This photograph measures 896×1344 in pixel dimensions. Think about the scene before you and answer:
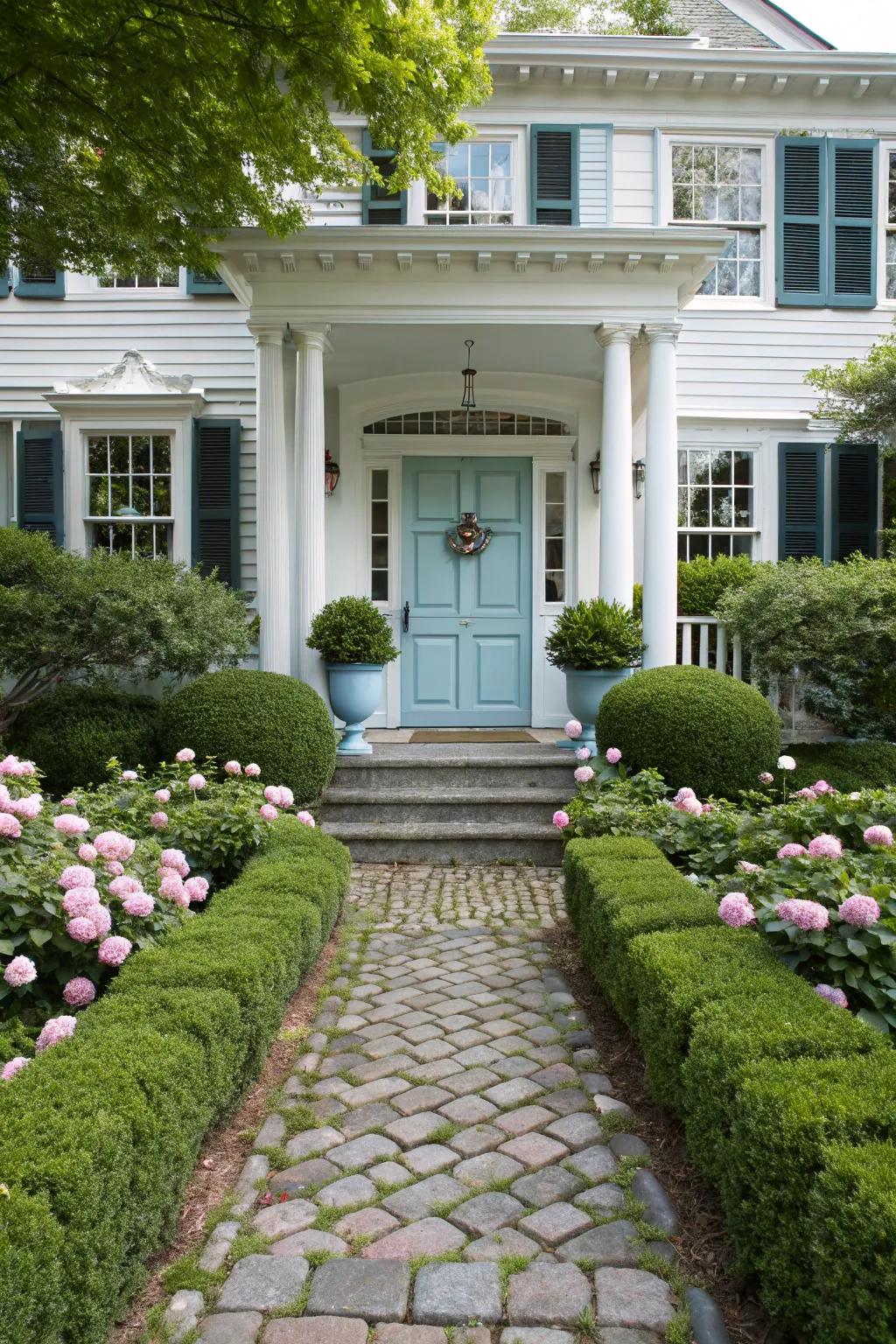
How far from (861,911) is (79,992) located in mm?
2302

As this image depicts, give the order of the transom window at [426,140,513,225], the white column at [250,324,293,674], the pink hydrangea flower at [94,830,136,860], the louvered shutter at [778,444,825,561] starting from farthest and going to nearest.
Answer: the louvered shutter at [778,444,825,561]
the transom window at [426,140,513,225]
the white column at [250,324,293,674]
the pink hydrangea flower at [94,830,136,860]

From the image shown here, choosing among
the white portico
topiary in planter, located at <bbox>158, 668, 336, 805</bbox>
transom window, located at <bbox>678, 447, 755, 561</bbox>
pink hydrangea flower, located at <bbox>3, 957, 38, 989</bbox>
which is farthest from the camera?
transom window, located at <bbox>678, 447, 755, 561</bbox>

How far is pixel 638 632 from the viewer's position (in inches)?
266

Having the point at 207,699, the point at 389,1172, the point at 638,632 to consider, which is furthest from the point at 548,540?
the point at 389,1172

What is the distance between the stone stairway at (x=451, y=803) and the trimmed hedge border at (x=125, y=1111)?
2.68 metres

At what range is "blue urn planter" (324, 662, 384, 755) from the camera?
666 cm

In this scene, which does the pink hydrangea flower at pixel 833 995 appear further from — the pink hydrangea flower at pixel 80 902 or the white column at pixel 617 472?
the white column at pixel 617 472

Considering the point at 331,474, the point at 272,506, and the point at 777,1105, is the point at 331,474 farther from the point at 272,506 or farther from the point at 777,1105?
the point at 777,1105

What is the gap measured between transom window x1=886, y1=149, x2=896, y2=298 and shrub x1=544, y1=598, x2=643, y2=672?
16.8 ft

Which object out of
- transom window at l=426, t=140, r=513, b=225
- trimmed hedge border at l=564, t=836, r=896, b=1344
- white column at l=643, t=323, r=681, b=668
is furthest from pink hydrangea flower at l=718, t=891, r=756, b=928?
transom window at l=426, t=140, r=513, b=225

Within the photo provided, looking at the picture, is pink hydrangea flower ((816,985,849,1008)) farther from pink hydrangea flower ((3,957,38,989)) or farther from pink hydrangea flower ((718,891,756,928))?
pink hydrangea flower ((3,957,38,989))

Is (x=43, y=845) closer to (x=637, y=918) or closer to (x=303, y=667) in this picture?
(x=637, y=918)

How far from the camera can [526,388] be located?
8.26 metres

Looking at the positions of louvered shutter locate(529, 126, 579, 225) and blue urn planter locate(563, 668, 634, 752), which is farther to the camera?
louvered shutter locate(529, 126, 579, 225)
